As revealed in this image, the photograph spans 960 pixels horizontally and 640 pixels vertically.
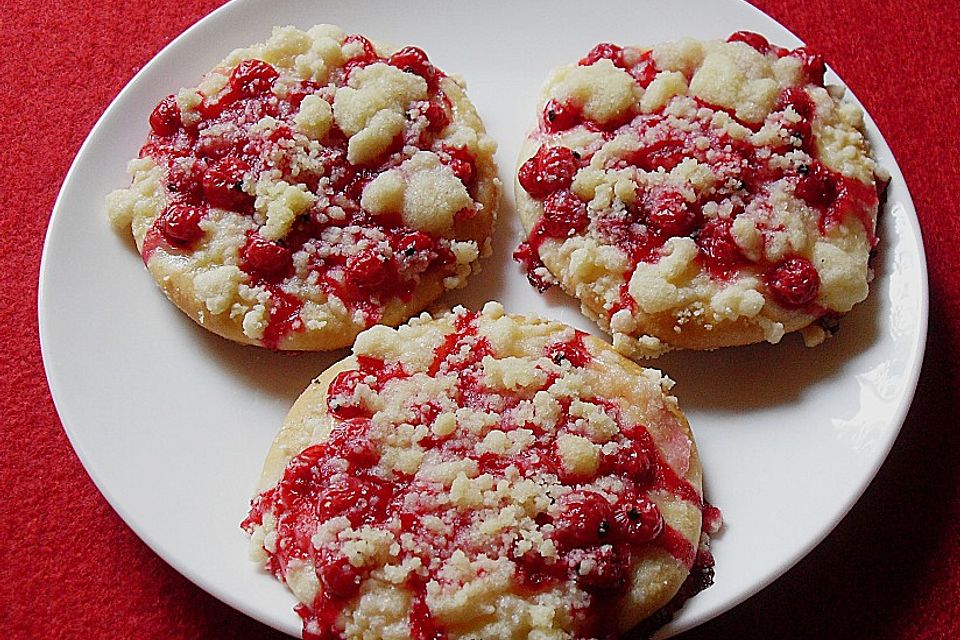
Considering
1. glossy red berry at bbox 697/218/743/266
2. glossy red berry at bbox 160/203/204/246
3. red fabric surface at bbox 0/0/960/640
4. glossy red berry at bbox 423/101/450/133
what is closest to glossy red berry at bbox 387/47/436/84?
glossy red berry at bbox 423/101/450/133

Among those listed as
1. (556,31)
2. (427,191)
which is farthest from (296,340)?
(556,31)

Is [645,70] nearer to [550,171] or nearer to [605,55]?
[605,55]

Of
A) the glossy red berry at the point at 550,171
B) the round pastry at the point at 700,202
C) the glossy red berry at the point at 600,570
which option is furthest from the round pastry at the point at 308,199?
the glossy red berry at the point at 600,570

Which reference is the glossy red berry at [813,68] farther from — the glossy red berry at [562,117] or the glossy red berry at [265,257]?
the glossy red berry at [265,257]

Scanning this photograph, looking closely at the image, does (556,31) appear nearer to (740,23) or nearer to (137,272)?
(740,23)

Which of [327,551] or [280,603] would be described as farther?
[280,603]

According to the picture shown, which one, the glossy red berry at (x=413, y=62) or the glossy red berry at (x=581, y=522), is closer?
the glossy red berry at (x=581, y=522)
